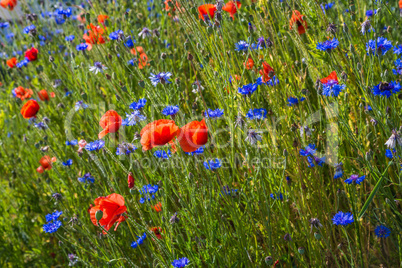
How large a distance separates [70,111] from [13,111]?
1144 mm

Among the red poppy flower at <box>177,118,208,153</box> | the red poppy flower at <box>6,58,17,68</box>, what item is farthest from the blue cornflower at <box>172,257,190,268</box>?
the red poppy flower at <box>6,58,17,68</box>

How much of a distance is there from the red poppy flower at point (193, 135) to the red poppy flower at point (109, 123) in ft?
1.10

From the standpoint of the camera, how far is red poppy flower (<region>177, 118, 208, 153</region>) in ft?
4.34

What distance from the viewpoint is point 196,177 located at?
5.90ft

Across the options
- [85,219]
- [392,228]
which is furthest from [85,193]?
[392,228]

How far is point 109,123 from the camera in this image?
61.2 inches

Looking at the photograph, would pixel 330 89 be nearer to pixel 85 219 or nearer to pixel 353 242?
pixel 353 242

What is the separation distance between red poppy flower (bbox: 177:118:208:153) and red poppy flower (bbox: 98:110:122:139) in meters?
0.34

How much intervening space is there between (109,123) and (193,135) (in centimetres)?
42

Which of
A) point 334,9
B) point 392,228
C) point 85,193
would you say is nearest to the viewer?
point 392,228

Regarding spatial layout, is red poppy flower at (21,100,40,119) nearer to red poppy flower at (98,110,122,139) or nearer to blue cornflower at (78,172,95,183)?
blue cornflower at (78,172,95,183)

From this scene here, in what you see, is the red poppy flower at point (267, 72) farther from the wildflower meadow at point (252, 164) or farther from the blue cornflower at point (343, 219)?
the blue cornflower at point (343, 219)

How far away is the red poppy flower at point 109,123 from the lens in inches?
61.1

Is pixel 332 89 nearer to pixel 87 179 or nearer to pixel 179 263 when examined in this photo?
pixel 179 263
